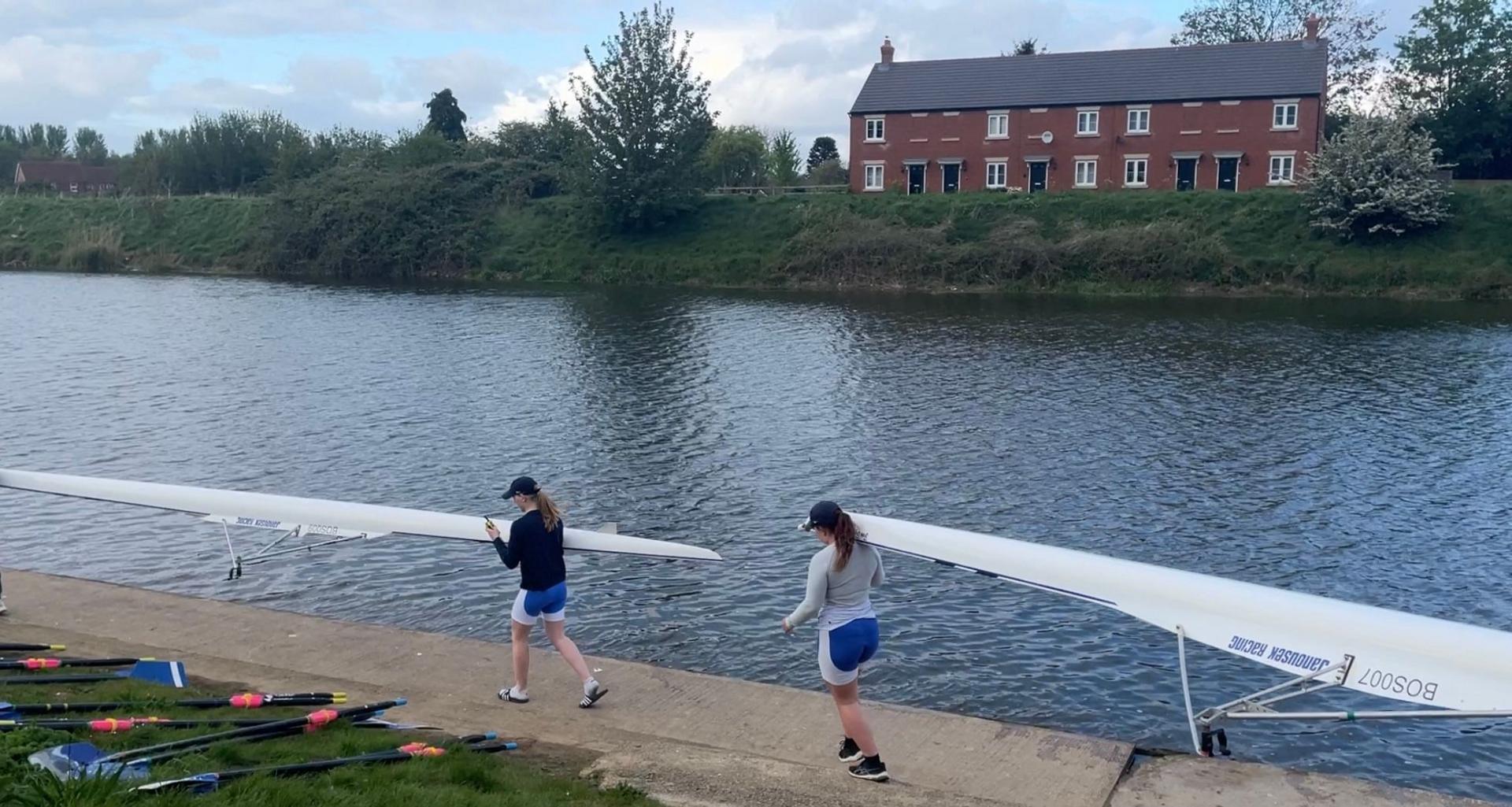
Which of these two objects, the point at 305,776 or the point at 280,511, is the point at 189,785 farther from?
the point at 280,511

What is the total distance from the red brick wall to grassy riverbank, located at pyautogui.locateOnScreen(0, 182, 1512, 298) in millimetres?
4365

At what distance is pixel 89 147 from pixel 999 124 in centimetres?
16073

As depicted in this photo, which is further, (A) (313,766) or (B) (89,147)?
(B) (89,147)

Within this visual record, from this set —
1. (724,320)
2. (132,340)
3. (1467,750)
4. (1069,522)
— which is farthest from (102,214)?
(1467,750)

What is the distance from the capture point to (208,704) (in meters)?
8.95

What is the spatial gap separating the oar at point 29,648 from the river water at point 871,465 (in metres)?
3.59

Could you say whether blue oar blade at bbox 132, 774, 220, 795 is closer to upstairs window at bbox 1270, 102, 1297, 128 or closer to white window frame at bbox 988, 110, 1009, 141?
upstairs window at bbox 1270, 102, 1297, 128

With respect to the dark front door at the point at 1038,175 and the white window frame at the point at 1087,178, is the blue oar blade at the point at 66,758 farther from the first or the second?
the white window frame at the point at 1087,178

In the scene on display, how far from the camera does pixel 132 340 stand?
37.6m

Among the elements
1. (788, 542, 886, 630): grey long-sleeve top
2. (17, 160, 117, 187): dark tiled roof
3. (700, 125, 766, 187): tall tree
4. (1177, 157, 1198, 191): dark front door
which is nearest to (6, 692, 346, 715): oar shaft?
(788, 542, 886, 630): grey long-sleeve top

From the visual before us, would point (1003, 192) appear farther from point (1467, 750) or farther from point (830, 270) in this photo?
point (1467, 750)

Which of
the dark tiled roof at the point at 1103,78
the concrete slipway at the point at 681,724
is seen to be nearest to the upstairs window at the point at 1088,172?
the dark tiled roof at the point at 1103,78

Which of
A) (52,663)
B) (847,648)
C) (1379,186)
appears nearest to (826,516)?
(847,648)

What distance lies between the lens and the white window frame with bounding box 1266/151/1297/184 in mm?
60112
